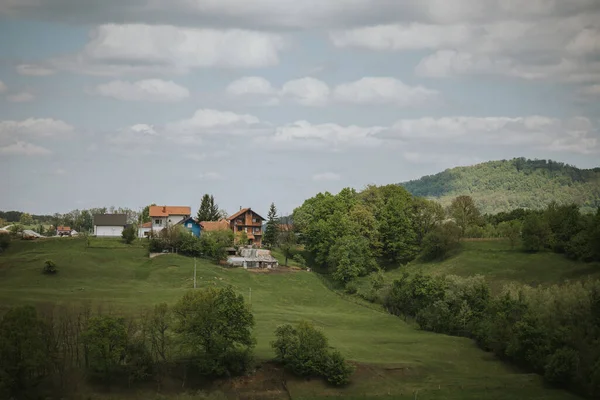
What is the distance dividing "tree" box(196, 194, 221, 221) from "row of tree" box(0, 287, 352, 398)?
85.5 meters

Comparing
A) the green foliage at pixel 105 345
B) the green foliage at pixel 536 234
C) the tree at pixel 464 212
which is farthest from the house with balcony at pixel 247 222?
the green foliage at pixel 105 345

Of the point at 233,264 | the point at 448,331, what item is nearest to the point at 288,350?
the point at 448,331

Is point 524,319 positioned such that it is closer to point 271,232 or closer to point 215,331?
point 215,331

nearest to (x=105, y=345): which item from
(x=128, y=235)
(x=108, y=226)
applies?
(x=128, y=235)

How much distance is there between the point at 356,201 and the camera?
14925 cm

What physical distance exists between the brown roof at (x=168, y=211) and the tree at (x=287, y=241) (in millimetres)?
21023

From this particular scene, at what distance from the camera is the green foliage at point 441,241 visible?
13000cm

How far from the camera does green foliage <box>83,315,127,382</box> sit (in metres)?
71.2

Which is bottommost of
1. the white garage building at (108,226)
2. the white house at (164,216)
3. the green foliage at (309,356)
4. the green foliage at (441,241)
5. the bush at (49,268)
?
the green foliage at (309,356)

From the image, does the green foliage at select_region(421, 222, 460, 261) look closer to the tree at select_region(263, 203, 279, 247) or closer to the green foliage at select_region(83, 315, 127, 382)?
the tree at select_region(263, 203, 279, 247)

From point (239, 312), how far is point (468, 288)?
3372 cm

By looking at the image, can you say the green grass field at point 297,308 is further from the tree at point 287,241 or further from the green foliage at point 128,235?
the tree at point 287,241

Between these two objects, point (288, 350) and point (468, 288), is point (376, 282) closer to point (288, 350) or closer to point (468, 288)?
point (468, 288)

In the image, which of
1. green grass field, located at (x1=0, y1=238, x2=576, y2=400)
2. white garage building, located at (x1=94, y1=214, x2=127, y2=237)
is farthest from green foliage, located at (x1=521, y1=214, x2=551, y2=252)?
white garage building, located at (x1=94, y1=214, x2=127, y2=237)
